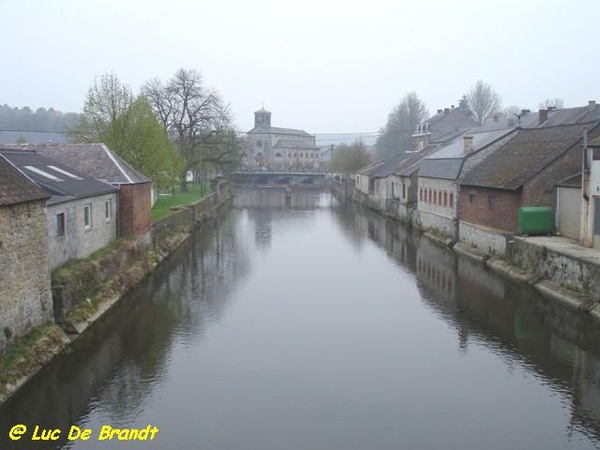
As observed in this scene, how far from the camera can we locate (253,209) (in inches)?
1864

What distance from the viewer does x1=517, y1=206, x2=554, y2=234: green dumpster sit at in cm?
1916

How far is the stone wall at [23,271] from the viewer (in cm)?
959

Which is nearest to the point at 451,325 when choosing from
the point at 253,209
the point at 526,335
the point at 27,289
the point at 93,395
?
the point at 526,335

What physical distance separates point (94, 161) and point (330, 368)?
12.4 metres

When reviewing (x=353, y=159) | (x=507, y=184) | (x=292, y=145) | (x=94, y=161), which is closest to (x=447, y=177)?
(x=507, y=184)

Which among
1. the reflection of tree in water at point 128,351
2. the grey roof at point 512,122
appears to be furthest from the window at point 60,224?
the grey roof at point 512,122

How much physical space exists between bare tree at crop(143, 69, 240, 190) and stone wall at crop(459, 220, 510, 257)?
22.8 m

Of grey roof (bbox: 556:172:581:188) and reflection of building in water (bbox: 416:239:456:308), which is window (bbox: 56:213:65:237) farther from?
grey roof (bbox: 556:172:581:188)

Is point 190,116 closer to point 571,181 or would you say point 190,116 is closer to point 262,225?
point 262,225

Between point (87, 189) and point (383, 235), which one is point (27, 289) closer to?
point (87, 189)

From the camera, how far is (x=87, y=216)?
15.9 meters

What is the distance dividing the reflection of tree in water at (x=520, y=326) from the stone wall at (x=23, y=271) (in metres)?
8.29

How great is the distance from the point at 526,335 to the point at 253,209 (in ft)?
116

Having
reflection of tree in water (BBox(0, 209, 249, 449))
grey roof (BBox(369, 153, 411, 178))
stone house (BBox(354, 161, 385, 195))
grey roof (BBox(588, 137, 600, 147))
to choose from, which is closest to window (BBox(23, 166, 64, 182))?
reflection of tree in water (BBox(0, 209, 249, 449))
